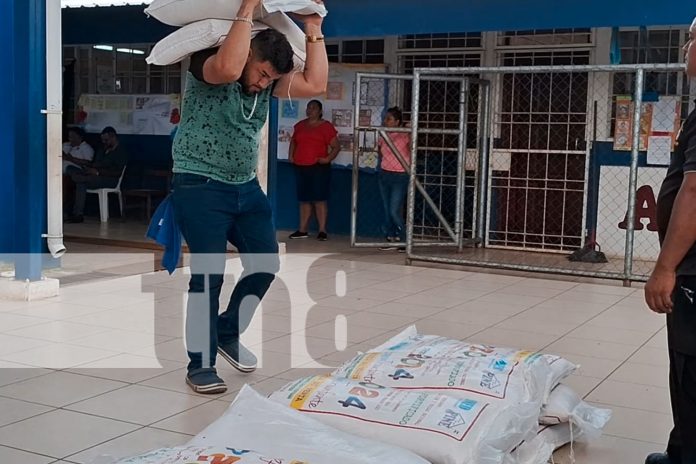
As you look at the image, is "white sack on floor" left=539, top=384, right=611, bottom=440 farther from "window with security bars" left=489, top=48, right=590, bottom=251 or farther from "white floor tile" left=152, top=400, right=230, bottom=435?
"window with security bars" left=489, top=48, right=590, bottom=251

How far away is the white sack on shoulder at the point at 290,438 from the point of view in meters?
2.76

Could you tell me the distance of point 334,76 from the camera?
10.7 m

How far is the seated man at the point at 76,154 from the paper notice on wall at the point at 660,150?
23.6 ft

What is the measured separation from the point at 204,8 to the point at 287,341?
2250 mm

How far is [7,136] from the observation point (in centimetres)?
652

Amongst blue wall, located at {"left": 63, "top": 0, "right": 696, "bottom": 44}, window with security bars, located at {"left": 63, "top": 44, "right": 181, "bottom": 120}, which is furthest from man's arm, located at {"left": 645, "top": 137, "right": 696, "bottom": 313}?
window with security bars, located at {"left": 63, "top": 44, "right": 181, "bottom": 120}

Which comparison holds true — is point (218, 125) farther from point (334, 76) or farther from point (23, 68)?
point (334, 76)

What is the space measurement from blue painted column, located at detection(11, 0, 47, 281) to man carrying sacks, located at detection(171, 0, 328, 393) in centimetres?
271

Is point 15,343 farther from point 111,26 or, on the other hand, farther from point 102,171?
point 111,26

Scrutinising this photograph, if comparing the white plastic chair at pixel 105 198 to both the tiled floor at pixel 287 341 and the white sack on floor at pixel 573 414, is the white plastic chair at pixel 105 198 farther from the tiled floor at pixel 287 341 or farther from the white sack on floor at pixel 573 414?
the white sack on floor at pixel 573 414

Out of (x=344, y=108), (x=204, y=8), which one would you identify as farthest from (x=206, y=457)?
(x=344, y=108)

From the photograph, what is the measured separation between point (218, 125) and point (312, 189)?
21.5ft

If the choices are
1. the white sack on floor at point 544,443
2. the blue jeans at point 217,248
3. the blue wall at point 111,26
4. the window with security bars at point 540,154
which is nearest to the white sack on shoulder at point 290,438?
the white sack on floor at point 544,443

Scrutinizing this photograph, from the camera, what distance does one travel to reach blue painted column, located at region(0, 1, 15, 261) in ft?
21.1
